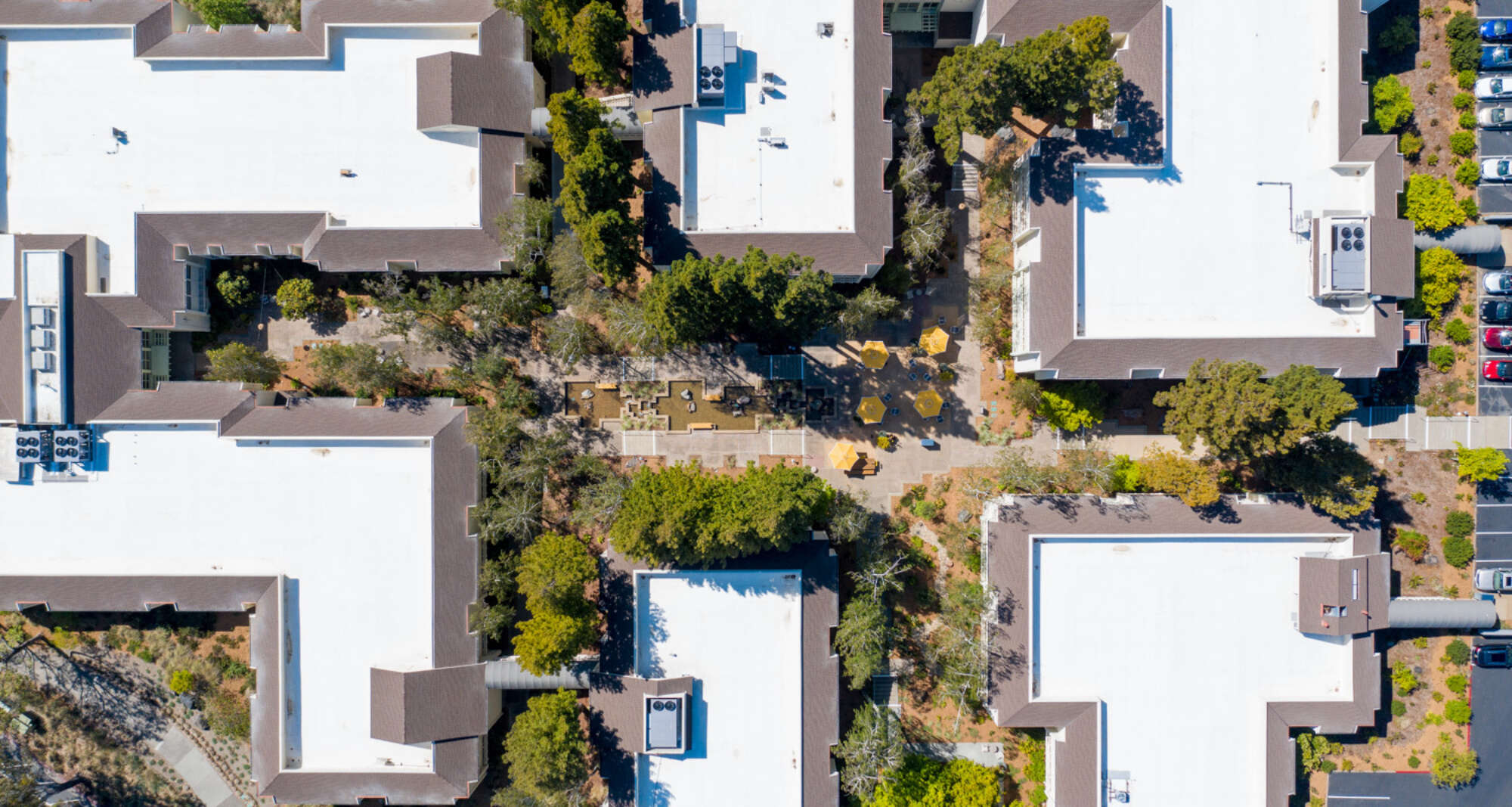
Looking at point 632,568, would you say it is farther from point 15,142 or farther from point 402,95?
point 15,142

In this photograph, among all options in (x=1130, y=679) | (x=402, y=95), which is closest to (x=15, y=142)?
(x=402, y=95)

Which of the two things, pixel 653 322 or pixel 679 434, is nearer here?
pixel 653 322

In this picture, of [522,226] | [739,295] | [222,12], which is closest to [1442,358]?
[739,295]

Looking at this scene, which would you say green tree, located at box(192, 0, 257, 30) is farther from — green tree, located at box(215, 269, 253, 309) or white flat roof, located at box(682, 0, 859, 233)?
white flat roof, located at box(682, 0, 859, 233)

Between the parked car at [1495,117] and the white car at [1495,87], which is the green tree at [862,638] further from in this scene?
the white car at [1495,87]

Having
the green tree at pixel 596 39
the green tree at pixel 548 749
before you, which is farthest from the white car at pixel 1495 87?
the green tree at pixel 548 749

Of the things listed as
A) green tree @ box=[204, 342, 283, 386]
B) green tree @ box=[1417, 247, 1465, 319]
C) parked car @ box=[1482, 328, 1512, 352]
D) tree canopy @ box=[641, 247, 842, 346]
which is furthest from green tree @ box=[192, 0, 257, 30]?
parked car @ box=[1482, 328, 1512, 352]
